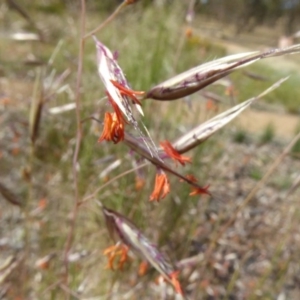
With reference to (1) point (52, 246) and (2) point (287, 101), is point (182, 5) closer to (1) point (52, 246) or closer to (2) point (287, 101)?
(1) point (52, 246)

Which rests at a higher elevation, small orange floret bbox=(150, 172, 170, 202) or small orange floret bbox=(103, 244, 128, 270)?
small orange floret bbox=(150, 172, 170, 202)

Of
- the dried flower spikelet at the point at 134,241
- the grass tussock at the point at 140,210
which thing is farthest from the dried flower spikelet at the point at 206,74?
the grass tussock at the point at 140,210

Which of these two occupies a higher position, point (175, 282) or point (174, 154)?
point (174, 154)

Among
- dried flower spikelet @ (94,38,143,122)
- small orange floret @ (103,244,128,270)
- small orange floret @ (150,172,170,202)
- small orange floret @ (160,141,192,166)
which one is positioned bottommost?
small orange floret @ (103,244,128,270)

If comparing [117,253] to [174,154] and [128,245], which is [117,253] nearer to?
[128,245]

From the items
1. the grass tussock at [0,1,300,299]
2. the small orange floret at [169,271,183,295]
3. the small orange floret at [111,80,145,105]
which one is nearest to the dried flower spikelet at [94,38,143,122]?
the small orange floret at [111,80,145,105]

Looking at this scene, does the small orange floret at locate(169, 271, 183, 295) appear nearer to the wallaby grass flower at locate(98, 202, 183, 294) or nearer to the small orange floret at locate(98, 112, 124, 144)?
the wallaby grass flower at locate(98, 202, 183, 294)

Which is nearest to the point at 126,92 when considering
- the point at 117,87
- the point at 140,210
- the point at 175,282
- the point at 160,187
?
the point at 117,87

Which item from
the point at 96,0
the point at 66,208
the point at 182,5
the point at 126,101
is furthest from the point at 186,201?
the point at 96,0
